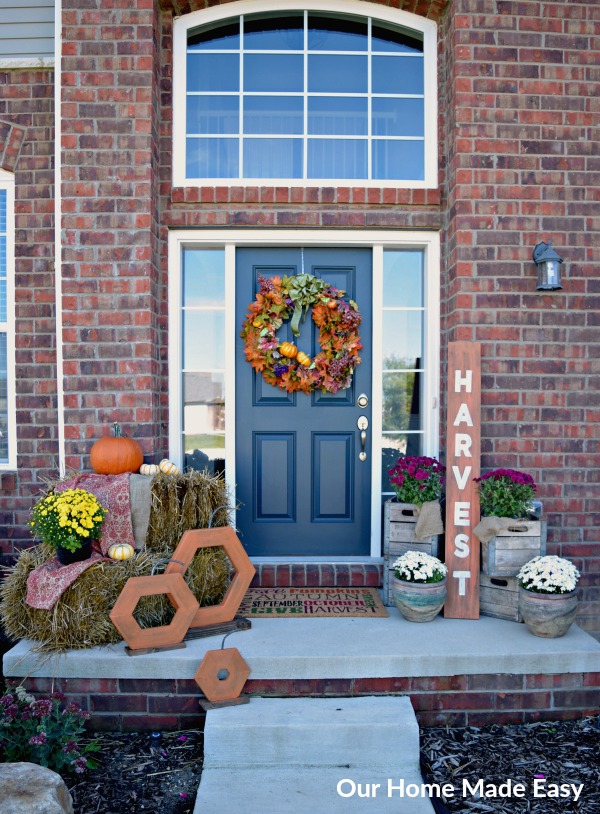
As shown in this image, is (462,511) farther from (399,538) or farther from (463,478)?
(399,538)

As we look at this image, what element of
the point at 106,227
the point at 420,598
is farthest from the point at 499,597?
the point at 106,227

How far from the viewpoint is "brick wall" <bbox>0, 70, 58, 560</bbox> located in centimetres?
407

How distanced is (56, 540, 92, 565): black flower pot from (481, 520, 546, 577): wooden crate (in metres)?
2.17

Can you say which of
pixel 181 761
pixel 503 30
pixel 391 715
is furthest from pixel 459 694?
pixel 503 30

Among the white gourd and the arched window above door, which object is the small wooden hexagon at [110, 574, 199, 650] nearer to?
the white gourd

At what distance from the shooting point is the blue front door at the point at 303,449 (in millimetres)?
4168

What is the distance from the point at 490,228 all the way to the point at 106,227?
92.8 inches

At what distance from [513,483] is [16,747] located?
2.72 metres

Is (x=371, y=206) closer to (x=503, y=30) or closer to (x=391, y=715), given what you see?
(x=503, y=30)

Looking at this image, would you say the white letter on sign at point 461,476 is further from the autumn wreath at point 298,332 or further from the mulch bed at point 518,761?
the mulch bed at point 518,761

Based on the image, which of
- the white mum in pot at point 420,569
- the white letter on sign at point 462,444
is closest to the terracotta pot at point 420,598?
the white mum in pot at point 420,569

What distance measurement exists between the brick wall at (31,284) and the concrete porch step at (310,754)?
214cm

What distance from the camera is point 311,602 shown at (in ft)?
12.2

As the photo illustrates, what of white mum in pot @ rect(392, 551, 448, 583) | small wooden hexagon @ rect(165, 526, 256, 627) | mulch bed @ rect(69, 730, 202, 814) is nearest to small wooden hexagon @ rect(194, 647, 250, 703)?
mulch bed @ rect(69, 730, 202, 814)
